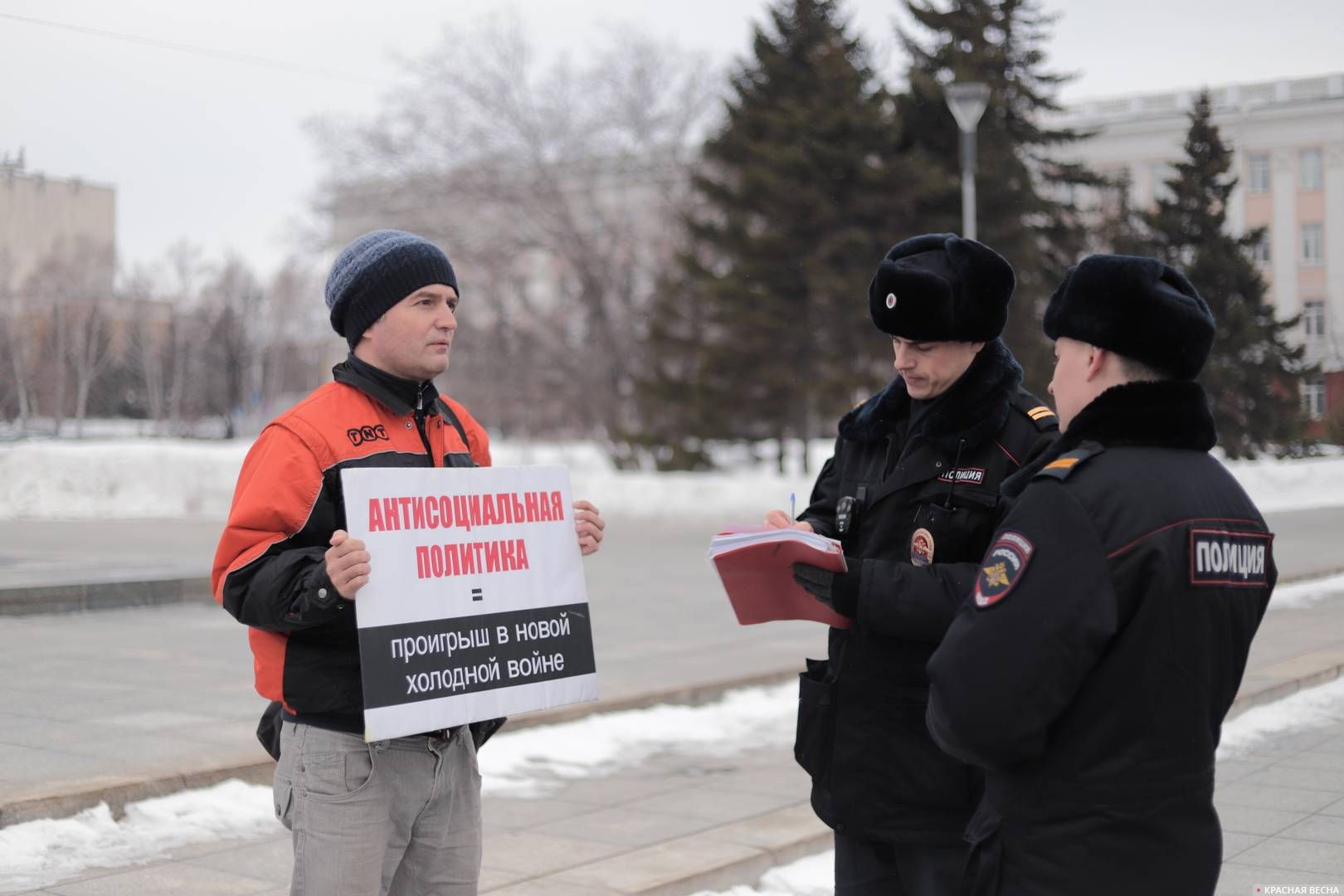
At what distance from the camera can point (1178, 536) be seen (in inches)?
90.3

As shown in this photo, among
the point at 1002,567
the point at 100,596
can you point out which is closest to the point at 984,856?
the point at 1002,567

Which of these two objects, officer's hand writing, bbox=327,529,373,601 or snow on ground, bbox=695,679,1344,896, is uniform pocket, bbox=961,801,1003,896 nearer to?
officer's hand writing, bbox=327,529,373,601

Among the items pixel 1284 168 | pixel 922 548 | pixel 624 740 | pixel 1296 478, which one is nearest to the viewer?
pixel 922 548

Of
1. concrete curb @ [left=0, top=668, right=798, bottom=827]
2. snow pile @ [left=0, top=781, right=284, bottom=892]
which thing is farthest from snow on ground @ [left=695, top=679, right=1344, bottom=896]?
snow pile @ [left=0, top=781, right=284, bottom=892]

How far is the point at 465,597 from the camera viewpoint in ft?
10.7

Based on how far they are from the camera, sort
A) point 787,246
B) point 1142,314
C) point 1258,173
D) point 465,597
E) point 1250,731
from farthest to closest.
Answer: point 1258,173
point 787,246
point 1250,731
point 465,597
point 1142,314

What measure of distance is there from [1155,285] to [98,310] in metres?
17.8

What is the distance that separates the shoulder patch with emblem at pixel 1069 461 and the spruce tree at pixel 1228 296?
29416 millimetres

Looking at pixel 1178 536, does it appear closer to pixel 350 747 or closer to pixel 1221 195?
pixel 350 747

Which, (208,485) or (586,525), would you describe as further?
(208,485)

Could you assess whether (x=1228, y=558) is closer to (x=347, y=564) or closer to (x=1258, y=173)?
(x=347, y=564)

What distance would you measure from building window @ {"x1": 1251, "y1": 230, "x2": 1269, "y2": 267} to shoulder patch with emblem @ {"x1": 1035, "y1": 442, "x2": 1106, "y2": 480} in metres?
39.2

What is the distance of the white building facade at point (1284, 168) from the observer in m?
28.7

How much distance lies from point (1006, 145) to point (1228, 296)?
7.13 metres
